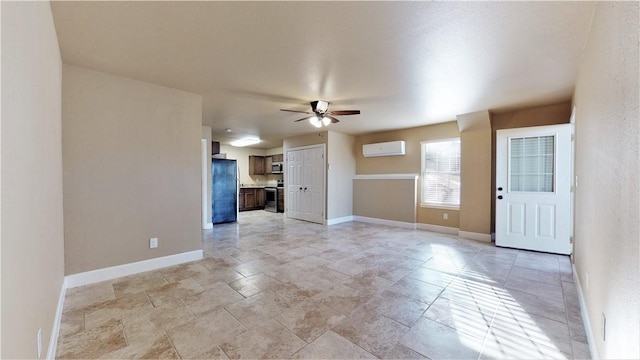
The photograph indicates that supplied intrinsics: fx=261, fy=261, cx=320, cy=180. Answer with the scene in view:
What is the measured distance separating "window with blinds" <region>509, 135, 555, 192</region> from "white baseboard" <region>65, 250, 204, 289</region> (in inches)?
200

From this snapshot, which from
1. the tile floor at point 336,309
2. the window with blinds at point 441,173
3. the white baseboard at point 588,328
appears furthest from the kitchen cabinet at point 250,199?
the white baseboard at point 588,328

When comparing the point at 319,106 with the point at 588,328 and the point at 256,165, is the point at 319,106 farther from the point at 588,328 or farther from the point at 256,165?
the point at 256,165

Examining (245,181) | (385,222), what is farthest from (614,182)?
(245,181)

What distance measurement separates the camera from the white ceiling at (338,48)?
1.88m

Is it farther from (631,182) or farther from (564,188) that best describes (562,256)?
(631,182)

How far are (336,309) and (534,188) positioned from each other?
386cm

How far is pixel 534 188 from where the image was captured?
13.6 feet

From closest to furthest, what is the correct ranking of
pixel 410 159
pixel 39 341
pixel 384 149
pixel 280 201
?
pixel 39 341
pixel 410 159
pixel 384 149
pixel 280 201

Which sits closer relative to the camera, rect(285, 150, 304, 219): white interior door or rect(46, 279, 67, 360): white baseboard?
rect(46, 279, 67, 360): white baseboard

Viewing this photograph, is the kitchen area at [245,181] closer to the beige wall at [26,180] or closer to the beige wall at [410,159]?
the beige wall at [410,159]

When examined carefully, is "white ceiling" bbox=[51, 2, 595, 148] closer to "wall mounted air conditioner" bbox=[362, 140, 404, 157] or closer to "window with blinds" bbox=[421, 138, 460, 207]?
"window with blinds" bbox=[421, 138, 460, 207]

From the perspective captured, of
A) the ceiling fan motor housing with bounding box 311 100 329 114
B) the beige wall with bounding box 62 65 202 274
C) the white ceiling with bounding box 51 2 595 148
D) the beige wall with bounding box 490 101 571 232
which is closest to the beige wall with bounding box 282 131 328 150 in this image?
the ceiling fan motor housing with bounding box 311 100 329 114

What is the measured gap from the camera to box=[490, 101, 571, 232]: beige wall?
4133mm

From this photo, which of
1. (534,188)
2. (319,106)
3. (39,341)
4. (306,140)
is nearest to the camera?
(39,341)
